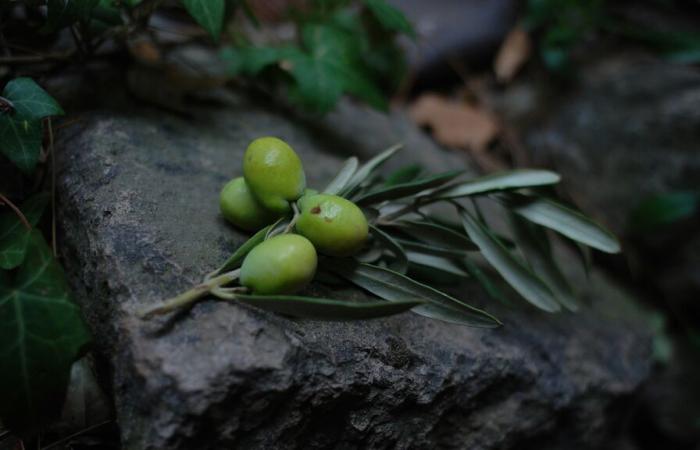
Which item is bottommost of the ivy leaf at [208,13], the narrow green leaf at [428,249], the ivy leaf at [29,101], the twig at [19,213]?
the twig at [19,213]

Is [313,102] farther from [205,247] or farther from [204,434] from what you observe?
[204,434]

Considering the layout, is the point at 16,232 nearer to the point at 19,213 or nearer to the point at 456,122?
the point at 19,213

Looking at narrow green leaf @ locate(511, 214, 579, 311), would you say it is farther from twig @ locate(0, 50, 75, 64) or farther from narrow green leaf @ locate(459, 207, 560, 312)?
twig @ locate(0, 50, 75, 64)

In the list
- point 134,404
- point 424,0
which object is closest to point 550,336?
point 134,404

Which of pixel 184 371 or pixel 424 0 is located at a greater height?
pixel 424 0

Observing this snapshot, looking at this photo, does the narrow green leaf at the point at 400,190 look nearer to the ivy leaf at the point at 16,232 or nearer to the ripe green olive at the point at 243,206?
the ripe green olive at the point at 243,206

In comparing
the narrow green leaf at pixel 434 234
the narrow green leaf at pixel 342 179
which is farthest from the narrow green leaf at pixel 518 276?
the narrow green leaf at pixel 342 179

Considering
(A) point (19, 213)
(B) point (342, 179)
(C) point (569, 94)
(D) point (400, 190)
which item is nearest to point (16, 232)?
(A) point (19, 213)
